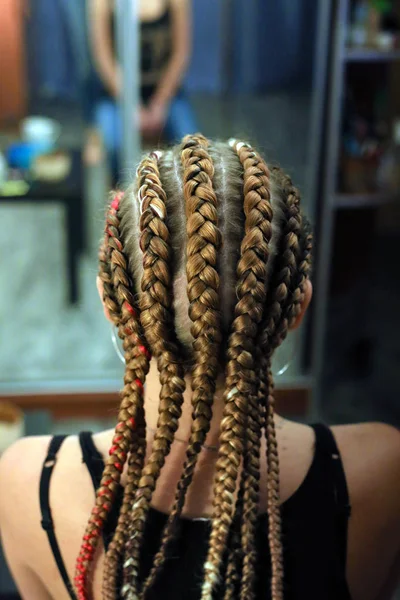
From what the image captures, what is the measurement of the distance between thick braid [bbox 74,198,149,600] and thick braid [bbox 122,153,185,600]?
1.0 inches

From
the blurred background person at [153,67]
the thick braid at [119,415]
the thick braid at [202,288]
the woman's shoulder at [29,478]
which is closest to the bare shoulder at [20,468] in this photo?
the woman's shoulder at [29,478]

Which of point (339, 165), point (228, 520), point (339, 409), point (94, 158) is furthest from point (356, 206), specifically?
point (228, 520)

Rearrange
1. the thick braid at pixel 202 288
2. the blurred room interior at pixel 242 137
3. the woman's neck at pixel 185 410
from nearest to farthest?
the thick braid at pixel 202 288 → the woman's neck at pixel 185 410 → the blurred room interior at pixel 242 137

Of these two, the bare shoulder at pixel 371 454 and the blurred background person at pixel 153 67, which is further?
the blurred background person at pixel 153 67

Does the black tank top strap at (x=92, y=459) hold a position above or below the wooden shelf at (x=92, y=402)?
above

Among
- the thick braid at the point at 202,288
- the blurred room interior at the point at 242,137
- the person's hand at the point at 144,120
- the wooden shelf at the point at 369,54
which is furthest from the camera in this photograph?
the person's hand at the point at 144,120

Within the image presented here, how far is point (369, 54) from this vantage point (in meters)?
2.15

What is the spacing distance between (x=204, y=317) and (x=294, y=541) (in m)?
0.33

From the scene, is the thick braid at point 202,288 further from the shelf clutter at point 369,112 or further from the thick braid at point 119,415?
the shelf clutter at point 369,112

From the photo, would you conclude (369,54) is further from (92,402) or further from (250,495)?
(250,495)

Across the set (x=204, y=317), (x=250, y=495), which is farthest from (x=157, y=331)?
(x=250, y=495)

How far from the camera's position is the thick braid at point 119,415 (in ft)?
2.68

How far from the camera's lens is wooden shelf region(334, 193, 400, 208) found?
7.54 ft

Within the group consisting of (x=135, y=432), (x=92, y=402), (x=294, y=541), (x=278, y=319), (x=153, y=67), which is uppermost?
(x=153, y=67)
